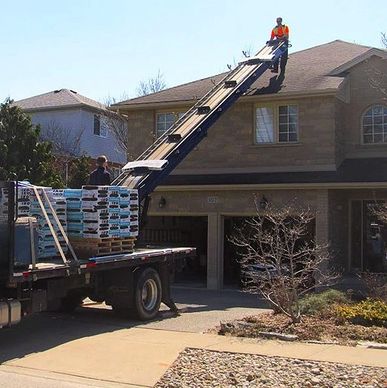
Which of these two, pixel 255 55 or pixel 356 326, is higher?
pixel 255 55

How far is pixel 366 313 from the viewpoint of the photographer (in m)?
11.5

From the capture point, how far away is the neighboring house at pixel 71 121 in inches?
1447

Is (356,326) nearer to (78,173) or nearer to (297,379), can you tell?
(297,379)

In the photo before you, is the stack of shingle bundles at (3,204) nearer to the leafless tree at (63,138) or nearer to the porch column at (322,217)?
the porch column at (322,217)

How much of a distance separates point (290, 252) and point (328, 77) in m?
9.68

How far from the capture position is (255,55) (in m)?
20.7

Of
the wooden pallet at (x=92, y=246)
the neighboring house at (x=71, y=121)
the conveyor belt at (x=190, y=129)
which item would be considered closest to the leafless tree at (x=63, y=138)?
the neighboring house at (x=71, y=121)

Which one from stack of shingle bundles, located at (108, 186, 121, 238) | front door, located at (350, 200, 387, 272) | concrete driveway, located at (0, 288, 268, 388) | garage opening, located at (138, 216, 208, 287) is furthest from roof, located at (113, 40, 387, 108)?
stack of shingle bundles, located at (108, 186, 121, 238)

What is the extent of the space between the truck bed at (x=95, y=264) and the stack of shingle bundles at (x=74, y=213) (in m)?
0.61

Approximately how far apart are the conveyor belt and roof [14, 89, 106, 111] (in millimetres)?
18136

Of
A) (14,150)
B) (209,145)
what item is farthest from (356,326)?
(14,150)

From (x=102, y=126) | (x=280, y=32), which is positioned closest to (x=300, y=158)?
(x=280, y=32)

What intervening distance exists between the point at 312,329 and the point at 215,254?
8.20 metres

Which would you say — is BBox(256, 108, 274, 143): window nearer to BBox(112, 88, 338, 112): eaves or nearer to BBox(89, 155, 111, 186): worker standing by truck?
BBox(112, 88, 338, 112): eaves
